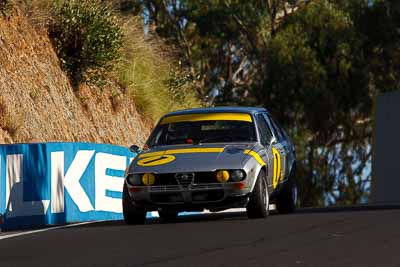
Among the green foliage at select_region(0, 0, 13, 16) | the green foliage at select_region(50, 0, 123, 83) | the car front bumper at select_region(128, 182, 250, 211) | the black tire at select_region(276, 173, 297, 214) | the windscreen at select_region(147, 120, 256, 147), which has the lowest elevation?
the black tire at select_region(276, 173, 297, 214)

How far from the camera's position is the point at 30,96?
24.5m

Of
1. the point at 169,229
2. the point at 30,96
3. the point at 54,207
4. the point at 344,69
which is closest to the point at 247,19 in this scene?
the point at 344,69

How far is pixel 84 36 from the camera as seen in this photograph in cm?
2675

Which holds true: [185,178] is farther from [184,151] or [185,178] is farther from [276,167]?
[276,167]

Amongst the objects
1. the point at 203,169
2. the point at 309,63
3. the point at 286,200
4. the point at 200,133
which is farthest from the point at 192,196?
the point at 309,63

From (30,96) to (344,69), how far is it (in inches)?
995

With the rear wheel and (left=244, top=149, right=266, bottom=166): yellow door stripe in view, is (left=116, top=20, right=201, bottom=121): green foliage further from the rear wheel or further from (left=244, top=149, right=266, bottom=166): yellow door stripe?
(left=244, top=149, right=266, bottom=166): yellow door stripe

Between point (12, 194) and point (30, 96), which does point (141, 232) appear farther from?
point (30, 96)

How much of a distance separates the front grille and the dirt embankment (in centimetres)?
835

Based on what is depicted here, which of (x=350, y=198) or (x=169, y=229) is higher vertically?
(x=169, y=229)

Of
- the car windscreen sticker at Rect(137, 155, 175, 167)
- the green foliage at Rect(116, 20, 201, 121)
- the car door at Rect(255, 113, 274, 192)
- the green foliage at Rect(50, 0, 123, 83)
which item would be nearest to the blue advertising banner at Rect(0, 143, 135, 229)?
the car windscreen sticker at Rect(137, 155, 175, 167)

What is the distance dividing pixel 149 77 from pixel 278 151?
1481 centimetres

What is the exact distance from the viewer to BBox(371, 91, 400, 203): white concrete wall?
31141mm

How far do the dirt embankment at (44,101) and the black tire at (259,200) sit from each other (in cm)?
836
